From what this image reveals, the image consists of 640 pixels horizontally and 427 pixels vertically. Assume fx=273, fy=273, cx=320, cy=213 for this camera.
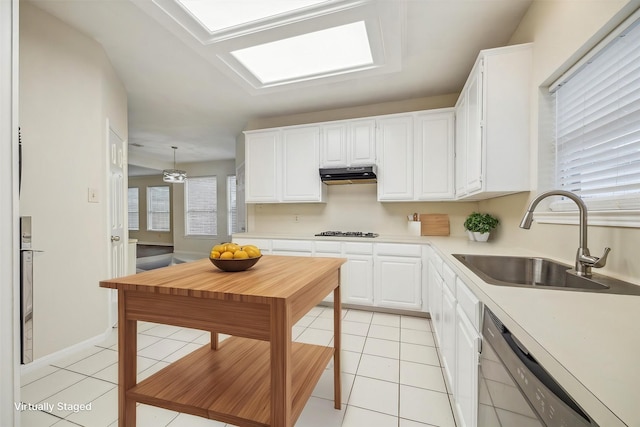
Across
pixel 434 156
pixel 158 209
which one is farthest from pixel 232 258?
pixel 158 209

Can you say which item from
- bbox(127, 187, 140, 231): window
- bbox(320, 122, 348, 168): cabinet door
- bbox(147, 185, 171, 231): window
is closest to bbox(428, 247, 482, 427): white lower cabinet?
bbox(320, 122, 348, 168): cabinet door

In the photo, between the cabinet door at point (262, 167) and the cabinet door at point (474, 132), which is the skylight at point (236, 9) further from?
the cabinet door at point (262, 167)

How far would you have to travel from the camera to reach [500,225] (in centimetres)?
264

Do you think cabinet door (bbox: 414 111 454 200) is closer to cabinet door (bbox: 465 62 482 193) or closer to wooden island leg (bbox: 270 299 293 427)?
cabinet door (bbox: 465 62 482 193)

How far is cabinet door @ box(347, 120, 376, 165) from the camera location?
353cm

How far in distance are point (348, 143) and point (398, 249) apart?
152 centimetres

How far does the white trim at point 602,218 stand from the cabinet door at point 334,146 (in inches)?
91.8

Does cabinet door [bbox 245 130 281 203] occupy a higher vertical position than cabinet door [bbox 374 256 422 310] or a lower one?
higher

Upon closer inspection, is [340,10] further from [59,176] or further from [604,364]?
[59,176]

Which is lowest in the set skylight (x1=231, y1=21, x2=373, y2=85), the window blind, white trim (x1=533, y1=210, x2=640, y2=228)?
white trim (x1=533, y1=210, x2=640, y2=228)

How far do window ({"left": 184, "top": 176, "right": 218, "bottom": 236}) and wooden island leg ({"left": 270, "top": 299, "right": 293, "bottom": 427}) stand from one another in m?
7.59

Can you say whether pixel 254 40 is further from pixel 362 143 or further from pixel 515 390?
pixel 515 390

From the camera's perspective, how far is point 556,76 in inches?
68.4

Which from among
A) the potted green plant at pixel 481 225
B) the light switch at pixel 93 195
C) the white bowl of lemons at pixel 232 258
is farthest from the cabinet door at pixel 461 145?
the light switch at pixel 93 195
